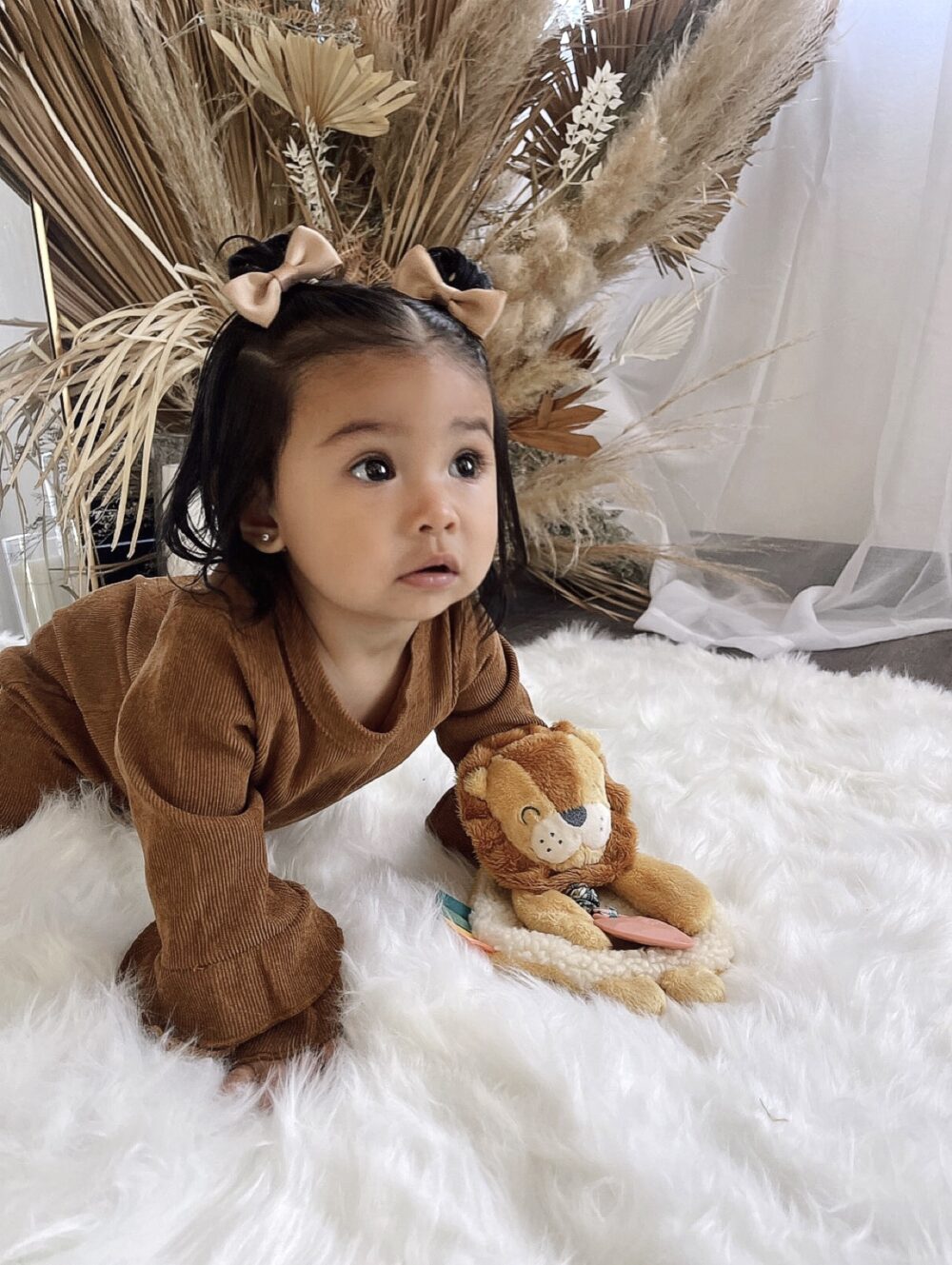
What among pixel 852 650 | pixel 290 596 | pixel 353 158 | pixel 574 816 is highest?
pixel 353 158

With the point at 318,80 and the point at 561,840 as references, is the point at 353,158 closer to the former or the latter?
the point at 318,80

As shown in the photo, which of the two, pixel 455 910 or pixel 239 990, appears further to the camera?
pixel 455 910

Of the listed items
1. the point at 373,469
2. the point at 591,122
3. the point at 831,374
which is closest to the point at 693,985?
the point at 373,469

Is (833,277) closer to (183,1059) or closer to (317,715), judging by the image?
(317,715)

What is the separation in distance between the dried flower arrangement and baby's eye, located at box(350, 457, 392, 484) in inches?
17.2

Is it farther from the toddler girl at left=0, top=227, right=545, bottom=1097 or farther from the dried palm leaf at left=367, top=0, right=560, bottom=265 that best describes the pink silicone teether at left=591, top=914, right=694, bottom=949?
the dried palm leaf at left=367, top=0, right=560, bottom=265

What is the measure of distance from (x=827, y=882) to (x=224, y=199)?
2.91 ft

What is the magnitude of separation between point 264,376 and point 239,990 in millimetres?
349

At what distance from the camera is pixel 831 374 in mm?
1500

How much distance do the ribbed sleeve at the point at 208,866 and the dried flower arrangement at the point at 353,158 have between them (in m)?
0.39

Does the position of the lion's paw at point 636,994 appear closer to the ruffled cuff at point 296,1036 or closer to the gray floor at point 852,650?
the ruffled cuff at point 296,1036

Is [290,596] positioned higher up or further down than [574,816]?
higher up

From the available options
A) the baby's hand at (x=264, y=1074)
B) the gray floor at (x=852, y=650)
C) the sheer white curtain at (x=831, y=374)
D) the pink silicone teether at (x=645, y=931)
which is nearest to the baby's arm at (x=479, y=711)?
the pink silicone teether at (x=645, y=931)

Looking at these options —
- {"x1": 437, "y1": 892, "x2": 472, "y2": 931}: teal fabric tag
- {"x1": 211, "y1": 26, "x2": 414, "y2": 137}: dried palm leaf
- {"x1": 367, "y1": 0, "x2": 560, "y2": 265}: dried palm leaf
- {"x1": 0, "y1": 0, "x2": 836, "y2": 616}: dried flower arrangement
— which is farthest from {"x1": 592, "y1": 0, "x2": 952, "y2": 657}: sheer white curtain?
{"x1": 437, "y1": 892, "x2": 472, "y2": 931}: teal fabric tag
